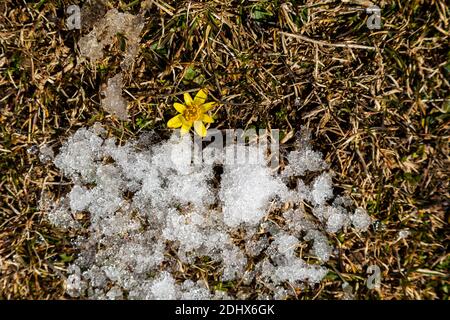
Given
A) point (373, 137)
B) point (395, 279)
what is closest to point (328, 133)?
point (373, 137)

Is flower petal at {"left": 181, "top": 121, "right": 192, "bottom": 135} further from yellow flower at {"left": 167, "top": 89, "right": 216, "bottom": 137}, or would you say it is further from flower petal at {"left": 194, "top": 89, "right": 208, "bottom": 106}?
flower petal at {"left": 194, "top": 89, "right": 208, "bottom": 106}

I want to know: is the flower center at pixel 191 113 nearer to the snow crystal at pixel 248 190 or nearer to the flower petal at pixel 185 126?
the flower petal at pixel 185 126

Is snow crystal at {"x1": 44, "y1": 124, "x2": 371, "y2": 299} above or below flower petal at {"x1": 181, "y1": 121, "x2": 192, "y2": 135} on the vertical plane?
below

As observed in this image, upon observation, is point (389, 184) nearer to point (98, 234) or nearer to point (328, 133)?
point (328, 133)

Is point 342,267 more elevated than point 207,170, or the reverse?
point 207,170
